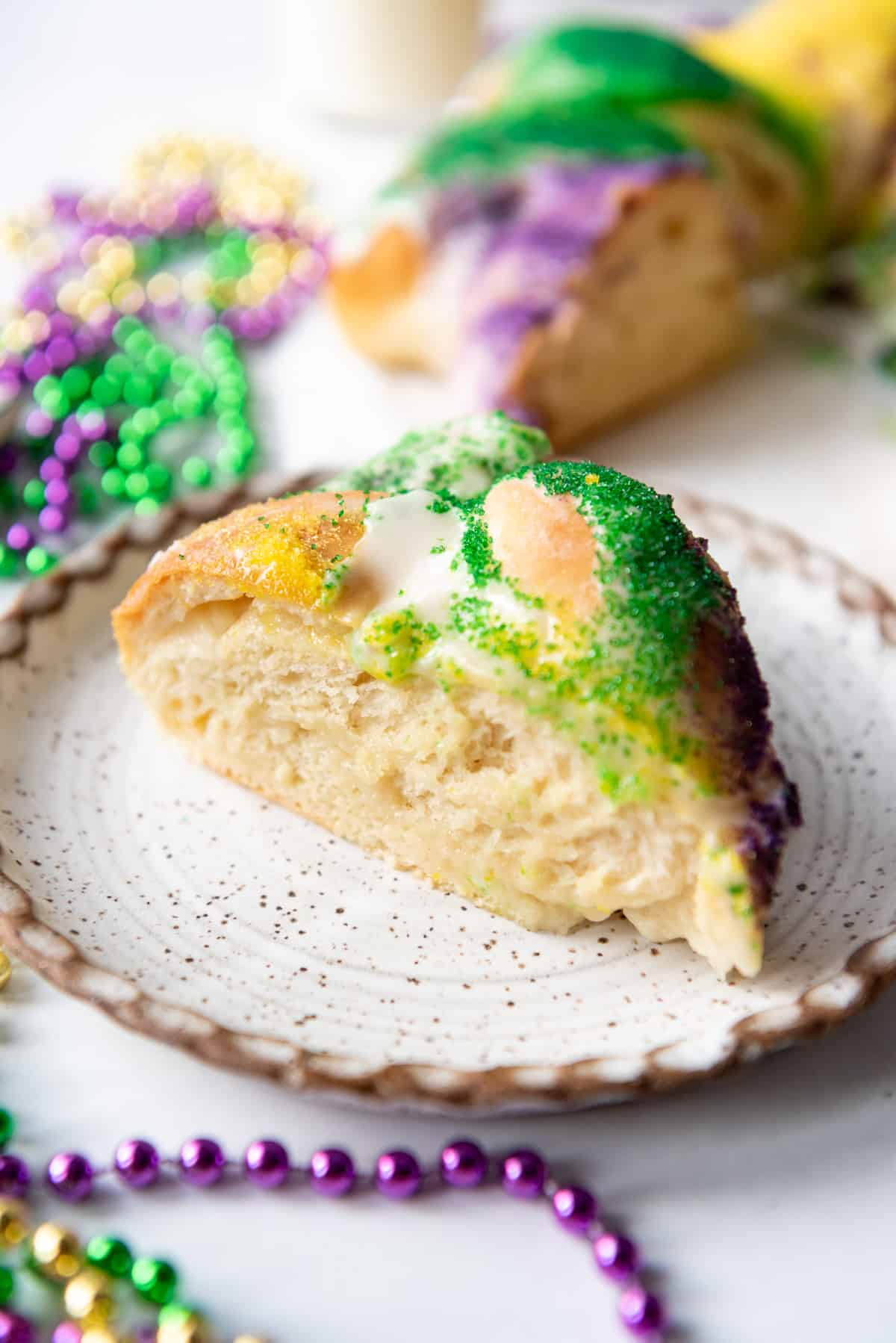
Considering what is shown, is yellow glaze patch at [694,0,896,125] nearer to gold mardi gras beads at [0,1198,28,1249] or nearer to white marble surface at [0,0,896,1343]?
white marble surface at [0,0,896,1343]

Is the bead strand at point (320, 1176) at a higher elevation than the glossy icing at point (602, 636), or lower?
lower

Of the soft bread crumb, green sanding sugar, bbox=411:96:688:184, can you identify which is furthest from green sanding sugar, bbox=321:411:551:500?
green sanding sugar, bbox=411:96:688:184

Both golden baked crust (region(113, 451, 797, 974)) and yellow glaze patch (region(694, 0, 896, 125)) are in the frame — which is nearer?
golden baked crust (region(113, 451, 797, 974))

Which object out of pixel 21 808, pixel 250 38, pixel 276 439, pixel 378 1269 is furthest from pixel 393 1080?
pixel 250 38

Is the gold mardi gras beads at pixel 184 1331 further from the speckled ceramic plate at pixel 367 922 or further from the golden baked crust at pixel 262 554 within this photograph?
the golden baked crust at pixel 262 554

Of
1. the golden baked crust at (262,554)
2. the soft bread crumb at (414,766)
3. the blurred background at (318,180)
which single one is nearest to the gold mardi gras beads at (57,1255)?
the soft bread crumb at (414,766)

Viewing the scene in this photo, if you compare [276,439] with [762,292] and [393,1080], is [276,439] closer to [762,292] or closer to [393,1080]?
[762,292]

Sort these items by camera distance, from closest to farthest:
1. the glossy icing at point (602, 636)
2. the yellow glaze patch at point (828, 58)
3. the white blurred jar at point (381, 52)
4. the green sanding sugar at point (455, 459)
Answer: the glossy icing at point (602, 636), the green sanding sugar at point (455, 459), the yellow glaze patch at point (828, 58), the white blurred jar at point (381, 52)
